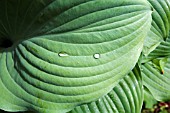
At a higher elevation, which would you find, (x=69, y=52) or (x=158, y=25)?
(x=158, y=25)

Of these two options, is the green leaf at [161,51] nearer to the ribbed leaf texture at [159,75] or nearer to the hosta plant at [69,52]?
the ribbed leaf texture at [159,75]

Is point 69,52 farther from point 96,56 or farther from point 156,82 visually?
point 156,82

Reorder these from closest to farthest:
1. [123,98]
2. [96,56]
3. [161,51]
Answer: [96,56]
[123,98]
[161,51]

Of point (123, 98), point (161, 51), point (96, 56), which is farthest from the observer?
point (161, 51)

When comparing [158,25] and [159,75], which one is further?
[159,75]

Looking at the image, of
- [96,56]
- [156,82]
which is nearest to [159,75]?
[156,82]

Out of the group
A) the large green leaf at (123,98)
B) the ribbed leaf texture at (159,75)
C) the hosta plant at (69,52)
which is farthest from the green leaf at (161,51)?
the hosta plant at (69,52)
